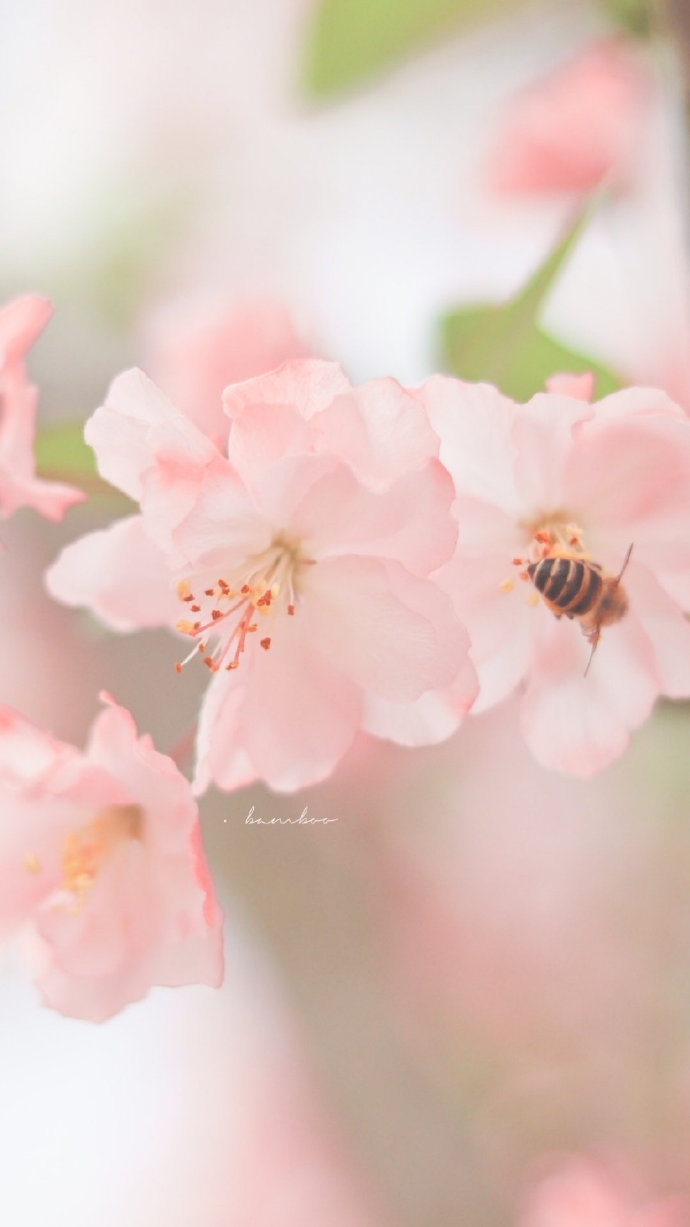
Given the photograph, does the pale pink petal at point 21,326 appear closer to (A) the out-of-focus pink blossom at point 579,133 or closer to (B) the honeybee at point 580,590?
(B) the honeybee at point 580,590

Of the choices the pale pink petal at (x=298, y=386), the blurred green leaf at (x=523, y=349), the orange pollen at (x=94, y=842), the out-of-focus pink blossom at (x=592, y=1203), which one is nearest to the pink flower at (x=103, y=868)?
the orange pollen at (x=94, y=842)

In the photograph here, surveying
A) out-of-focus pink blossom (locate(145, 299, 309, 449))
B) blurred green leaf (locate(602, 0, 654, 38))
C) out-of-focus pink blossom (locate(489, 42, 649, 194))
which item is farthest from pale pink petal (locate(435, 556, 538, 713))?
out-of-focus pink blossom (locate(489, 42, 649, 194))

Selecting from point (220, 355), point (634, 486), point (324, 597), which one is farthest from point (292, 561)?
point (220, 355)

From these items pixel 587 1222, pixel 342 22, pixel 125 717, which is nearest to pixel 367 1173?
pixel 587 1222

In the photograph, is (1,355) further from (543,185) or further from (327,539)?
(543,185)

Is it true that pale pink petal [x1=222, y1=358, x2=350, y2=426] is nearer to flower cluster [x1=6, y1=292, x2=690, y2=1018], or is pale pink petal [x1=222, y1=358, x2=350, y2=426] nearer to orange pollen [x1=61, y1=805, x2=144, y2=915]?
flower cluster [x1=6, y1=292, x2=690, y2=1018]

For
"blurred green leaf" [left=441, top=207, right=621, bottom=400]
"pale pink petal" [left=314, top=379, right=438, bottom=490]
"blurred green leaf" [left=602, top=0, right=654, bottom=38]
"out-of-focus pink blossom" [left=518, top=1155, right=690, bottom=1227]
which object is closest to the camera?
"pale pink petal" [left=314, top=379, right=438, bottom=490]
